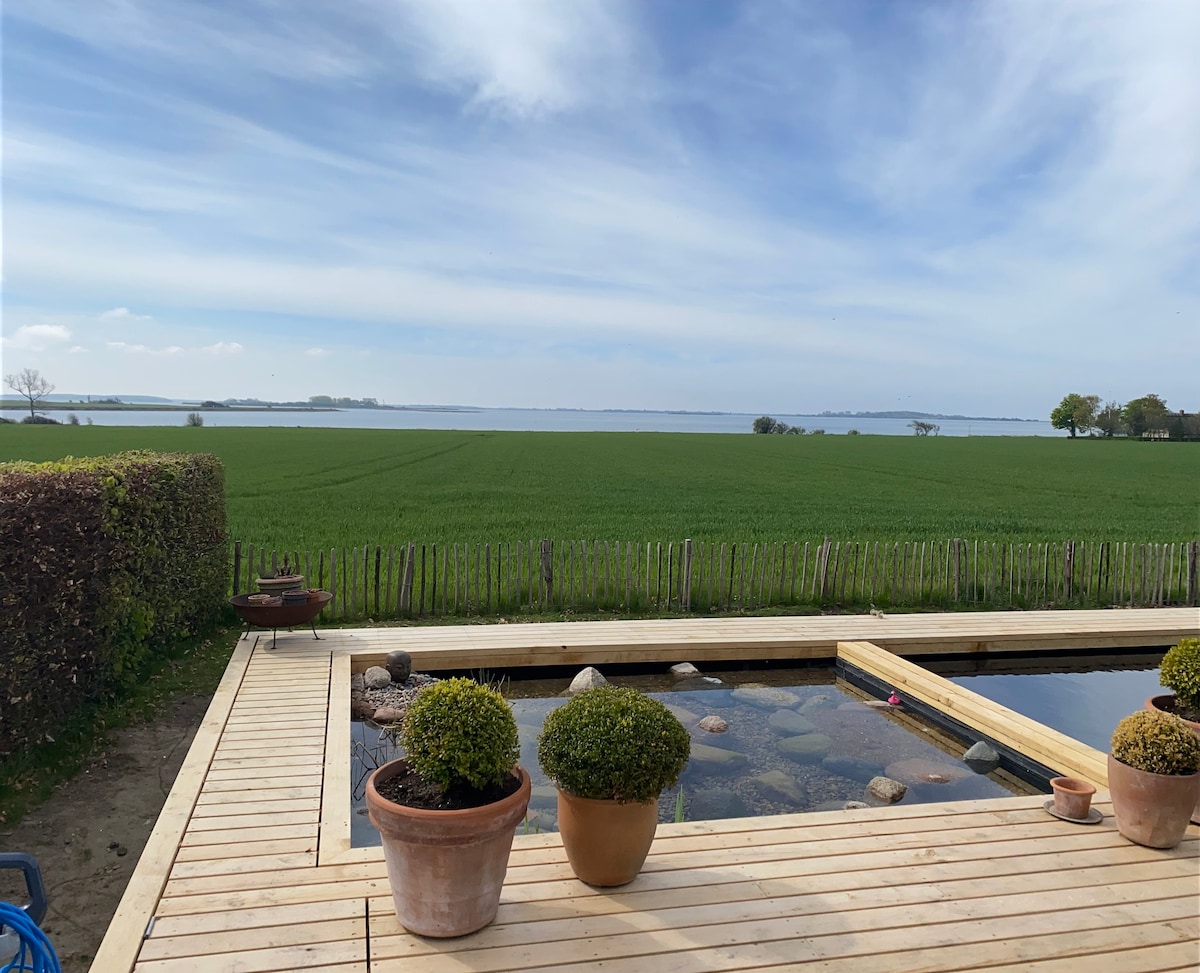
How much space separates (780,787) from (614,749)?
2.90 metres

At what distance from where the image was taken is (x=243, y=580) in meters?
12.0

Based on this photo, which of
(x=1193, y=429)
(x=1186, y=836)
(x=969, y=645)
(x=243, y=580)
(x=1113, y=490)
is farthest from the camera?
(x=1193, y=429)

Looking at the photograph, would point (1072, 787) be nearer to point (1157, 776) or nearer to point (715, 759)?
point (1157, 776)

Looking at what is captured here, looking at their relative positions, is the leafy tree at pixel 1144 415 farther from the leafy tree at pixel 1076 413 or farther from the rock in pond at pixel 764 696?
the rock in pond at pixel 764 696

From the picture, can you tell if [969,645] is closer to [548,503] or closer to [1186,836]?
[1186,836]

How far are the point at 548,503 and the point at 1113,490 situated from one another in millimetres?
23162

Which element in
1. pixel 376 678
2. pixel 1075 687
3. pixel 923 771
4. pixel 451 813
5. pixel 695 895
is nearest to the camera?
pixel 451 813

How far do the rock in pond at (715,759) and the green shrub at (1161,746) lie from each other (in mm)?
2821

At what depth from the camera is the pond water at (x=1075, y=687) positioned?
26.2 ft

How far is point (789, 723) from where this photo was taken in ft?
24.5

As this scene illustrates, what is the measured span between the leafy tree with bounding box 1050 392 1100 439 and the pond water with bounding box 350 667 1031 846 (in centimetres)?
11300

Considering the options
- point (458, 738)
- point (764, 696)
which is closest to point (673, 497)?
point (764, 696)

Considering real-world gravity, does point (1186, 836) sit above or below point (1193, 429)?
below

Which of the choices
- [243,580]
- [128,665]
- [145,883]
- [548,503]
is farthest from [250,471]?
[145,883]
